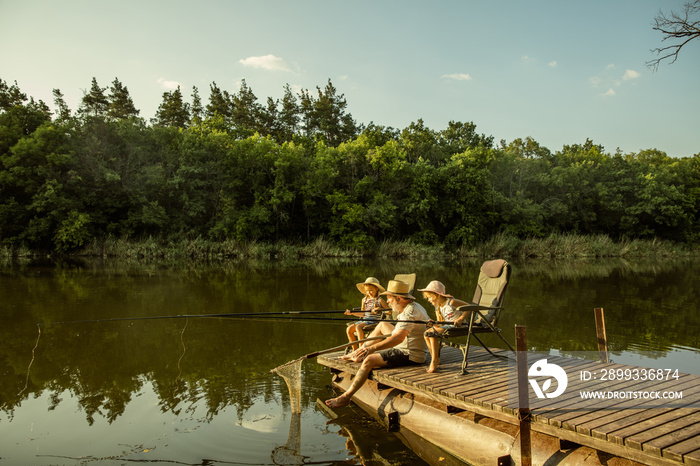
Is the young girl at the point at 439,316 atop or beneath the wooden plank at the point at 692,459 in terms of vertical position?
atop

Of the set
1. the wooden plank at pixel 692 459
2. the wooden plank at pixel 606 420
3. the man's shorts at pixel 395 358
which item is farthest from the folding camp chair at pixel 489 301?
the wooden plank at pixel 692 459

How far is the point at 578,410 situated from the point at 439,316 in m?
2.54

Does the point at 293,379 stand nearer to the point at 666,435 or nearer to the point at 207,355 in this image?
the point at 207,355

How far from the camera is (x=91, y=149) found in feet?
88.7

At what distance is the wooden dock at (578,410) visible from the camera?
3.28m

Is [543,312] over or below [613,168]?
below

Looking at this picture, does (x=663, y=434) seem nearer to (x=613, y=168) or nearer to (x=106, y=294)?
(x=106, y=294)

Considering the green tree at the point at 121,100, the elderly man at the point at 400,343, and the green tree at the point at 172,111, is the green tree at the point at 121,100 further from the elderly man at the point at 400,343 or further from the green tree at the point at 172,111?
the elderly man at the point at 400,343

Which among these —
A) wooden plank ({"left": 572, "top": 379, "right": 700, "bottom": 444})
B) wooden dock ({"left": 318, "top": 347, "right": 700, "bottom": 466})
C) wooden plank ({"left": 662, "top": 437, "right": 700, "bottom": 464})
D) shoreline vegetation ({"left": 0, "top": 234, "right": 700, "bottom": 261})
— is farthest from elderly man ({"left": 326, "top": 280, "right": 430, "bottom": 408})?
shoreline vegetation ({"left": 0, "top": 234, "right": 700, "bottom": 261})

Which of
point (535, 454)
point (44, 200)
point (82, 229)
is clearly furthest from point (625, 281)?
point (44, 200)

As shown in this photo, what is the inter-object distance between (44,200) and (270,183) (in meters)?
12.4

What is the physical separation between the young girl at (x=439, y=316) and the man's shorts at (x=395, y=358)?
0.94ft

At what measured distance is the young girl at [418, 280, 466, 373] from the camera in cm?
537

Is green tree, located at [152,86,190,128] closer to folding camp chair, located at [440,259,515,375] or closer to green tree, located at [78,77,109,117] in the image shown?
green tree, located at [78,77,109,117]
